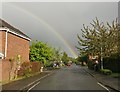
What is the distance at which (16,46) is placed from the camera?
3612cm

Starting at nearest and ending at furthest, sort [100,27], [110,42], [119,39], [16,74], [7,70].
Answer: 1. [7,70]
2. [16,74]
3. [119,39]
4. [110,42]
5. [100,27]

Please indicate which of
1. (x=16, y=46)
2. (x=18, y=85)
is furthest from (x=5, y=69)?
(x=16, y=46)

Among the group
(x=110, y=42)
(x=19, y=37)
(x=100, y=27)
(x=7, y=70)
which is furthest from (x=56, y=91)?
(x=100, y=27)

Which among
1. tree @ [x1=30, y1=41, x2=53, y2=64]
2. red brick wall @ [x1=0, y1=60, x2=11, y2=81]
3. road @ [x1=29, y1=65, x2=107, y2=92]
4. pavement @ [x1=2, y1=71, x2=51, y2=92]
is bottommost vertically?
road @ [x1=29, y1=65, x2=107, y2=92]

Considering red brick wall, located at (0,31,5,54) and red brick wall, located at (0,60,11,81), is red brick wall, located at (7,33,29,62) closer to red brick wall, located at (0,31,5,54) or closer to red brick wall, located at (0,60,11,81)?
red brick wall, located at (0,31,5,54)

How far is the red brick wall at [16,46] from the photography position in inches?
1294

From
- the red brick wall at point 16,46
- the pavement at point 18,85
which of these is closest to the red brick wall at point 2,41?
the red brick wall at point 16,46

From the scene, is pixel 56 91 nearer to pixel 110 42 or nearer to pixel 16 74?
pixel 16 74

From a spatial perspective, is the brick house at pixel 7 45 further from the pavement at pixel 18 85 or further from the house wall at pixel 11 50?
the pavement at pixel 18 85

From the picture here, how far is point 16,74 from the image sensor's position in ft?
104

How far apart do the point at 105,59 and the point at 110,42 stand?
135 inches

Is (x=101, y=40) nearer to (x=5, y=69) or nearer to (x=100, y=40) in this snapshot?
(x=100, y=40)

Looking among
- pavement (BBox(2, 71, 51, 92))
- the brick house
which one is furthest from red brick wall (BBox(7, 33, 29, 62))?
pavement (BBox(2, 71, 51, 92))

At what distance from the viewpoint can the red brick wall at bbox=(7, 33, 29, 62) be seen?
32.9m
